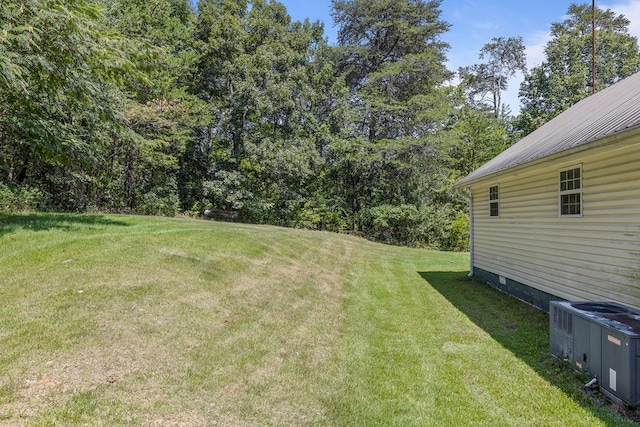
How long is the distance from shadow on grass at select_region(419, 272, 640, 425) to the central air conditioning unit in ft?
0.47

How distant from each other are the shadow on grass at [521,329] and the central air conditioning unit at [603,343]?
0.14m

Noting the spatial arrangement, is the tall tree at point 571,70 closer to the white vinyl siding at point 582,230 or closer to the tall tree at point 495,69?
the tall tree at point 495,69

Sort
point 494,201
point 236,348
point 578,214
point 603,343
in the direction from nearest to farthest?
point 603,343
point 236,348
point 578,214
point 494,201

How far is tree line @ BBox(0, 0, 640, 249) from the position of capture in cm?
1864

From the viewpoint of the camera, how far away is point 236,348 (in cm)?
440

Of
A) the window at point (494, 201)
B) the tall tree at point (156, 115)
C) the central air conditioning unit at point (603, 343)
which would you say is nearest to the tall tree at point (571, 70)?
the window at point (494, 201)

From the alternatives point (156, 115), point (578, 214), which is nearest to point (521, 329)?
point (578, 214)

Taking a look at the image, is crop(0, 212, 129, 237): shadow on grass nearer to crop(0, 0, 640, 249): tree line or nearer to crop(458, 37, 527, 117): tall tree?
crop(0, 0, 640, 249): tree line

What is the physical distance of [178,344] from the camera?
4.21m

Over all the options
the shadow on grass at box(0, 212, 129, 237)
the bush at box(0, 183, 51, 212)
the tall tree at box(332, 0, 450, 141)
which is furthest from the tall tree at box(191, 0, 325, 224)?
the shadow on grass at box(0, 212, 129, 237)

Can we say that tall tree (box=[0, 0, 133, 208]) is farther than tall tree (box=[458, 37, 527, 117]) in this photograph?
No

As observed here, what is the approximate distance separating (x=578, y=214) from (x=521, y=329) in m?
2.09

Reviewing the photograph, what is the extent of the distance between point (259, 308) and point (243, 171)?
16240mm

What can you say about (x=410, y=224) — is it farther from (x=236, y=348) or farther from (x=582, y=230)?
(x=236, y=348)
